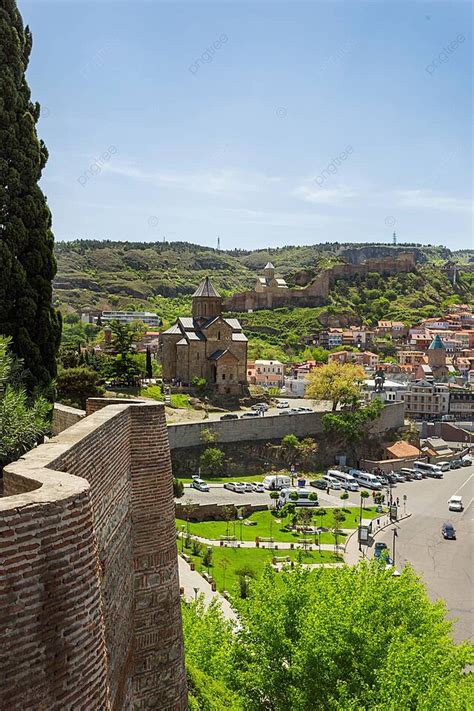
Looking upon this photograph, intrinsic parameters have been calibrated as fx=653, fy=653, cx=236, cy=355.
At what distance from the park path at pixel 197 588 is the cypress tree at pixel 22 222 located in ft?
39.6

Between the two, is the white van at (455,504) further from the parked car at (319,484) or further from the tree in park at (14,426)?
the tree in park at (14,426)

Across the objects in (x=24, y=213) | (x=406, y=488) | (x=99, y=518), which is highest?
(x=24, y=213)

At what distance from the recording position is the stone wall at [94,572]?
300 centimetres

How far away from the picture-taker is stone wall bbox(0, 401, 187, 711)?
118 inches

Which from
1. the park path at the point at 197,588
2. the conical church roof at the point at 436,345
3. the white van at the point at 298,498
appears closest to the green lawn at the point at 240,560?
the park path at the point at 197,588

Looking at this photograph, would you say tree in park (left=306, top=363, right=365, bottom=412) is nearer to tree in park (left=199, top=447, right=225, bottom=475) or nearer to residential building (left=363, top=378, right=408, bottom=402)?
residential building (left=363, top=378, right=408, bottom=402)

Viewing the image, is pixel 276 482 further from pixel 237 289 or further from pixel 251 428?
pixel 237 289

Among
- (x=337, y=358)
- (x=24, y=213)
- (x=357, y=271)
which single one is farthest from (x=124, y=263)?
(x=24, y=213)

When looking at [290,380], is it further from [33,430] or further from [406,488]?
[33,430]

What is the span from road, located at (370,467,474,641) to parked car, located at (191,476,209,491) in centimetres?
1019

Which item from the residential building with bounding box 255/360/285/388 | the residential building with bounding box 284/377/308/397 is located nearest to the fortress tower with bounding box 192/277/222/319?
the residential building with bounding box 284/377/308/397

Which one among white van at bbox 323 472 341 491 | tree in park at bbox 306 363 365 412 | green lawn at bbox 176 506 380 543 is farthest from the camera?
tree in park at bbox 306 363 365 412

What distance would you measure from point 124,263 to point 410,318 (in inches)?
2649

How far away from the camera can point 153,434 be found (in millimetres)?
7129
